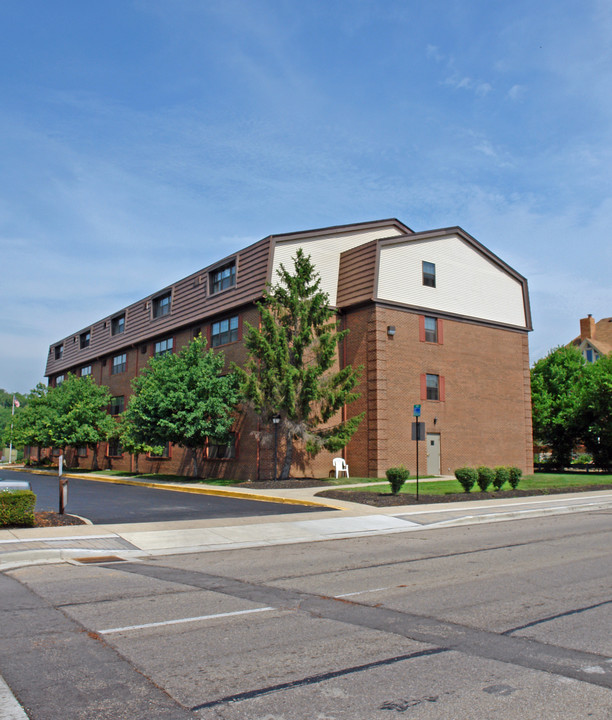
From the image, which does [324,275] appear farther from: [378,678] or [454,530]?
[378,678]

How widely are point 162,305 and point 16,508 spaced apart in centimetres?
2820

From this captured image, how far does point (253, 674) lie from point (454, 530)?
10458 millimetres

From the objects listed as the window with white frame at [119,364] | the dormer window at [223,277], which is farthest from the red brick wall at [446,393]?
the window with white frame at [119,364]

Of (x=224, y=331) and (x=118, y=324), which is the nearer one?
(x=224, y=331)

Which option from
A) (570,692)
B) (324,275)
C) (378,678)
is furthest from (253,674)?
(324,275)

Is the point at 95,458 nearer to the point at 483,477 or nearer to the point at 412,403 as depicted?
the point at 412,403

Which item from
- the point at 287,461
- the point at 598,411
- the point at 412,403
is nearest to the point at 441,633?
the point at 287,461

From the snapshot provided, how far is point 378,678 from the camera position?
487 centimetres

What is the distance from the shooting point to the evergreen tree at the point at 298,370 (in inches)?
1043

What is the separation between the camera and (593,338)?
72312mm

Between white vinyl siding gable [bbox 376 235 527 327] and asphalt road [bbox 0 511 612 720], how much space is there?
69.7 feet

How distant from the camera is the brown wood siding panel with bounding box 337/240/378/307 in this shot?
29844 mm

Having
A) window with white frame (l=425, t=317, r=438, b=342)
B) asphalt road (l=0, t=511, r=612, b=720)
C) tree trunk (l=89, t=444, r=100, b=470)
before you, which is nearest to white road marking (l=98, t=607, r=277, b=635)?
asphalt road (l=0, t=511, r=612, b=720)

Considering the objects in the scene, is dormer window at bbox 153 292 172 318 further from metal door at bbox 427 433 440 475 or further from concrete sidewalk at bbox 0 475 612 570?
concrete sidewalk at bbox 0 475 612 570
